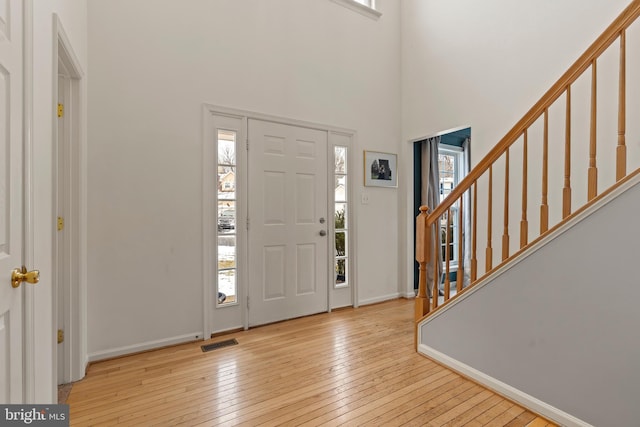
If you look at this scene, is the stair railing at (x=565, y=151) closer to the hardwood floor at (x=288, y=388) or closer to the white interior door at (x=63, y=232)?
the hardwood floor at (x=288, y=388)

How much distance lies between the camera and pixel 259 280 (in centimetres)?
306

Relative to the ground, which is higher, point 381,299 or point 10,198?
point 10,198

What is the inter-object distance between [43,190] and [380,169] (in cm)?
311

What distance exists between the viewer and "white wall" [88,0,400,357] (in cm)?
240

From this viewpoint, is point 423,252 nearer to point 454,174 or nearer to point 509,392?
point 509,392

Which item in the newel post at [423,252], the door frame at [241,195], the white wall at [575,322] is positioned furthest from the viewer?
the door frame at [241,195]

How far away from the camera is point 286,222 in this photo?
10.5ft

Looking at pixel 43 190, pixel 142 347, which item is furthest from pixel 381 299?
pixel 43 190

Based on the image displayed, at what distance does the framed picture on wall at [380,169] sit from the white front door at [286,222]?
576 millimetres

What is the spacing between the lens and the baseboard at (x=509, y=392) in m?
1.67

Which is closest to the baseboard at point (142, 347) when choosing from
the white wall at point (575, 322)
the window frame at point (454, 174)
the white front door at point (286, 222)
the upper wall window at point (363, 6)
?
the white front door at point (286, 222)

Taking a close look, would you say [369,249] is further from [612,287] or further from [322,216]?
[612,287]

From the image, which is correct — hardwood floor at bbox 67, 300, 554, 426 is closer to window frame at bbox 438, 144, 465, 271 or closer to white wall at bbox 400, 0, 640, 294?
white wall at bbox 400, 0, 640, 294

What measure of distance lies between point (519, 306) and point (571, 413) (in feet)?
1.79
